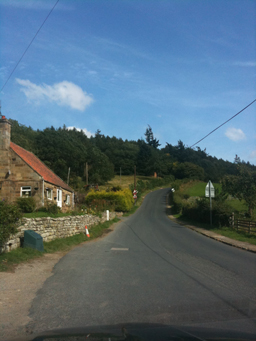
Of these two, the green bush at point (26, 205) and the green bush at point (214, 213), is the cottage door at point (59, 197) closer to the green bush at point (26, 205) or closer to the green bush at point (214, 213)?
the green bush at point (26, 205)

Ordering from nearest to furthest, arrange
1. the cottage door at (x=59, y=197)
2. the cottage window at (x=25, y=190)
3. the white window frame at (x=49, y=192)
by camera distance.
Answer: the cottage window at (x=25, y=190)
the white window frame at (x=49, y=192)
the cottage door at (x=59, y=197)

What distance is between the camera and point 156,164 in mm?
106062

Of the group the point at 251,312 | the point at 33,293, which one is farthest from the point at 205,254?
the point at 33,293

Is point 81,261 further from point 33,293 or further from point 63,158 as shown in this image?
point 63,158

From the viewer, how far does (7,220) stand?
9469 millimetres

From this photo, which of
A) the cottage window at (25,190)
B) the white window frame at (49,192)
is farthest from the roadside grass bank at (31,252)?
the white window frame at (49,192)

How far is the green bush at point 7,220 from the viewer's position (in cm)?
928

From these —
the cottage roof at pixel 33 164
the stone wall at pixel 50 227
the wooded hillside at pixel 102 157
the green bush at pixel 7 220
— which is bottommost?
the stone wall at pixel 50 227

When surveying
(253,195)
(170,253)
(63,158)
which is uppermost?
(63,158)

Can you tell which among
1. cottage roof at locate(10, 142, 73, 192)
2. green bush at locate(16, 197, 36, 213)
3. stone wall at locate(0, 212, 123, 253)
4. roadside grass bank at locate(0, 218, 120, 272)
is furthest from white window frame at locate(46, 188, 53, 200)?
roadside grass bank at locate(0, 218, 120, 272)

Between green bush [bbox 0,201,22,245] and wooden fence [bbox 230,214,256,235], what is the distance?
1477 cm

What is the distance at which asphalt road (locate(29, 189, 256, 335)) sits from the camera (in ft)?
16.6

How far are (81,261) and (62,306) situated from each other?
4.72 meters

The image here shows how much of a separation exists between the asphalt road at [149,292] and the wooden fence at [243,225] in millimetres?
8209
